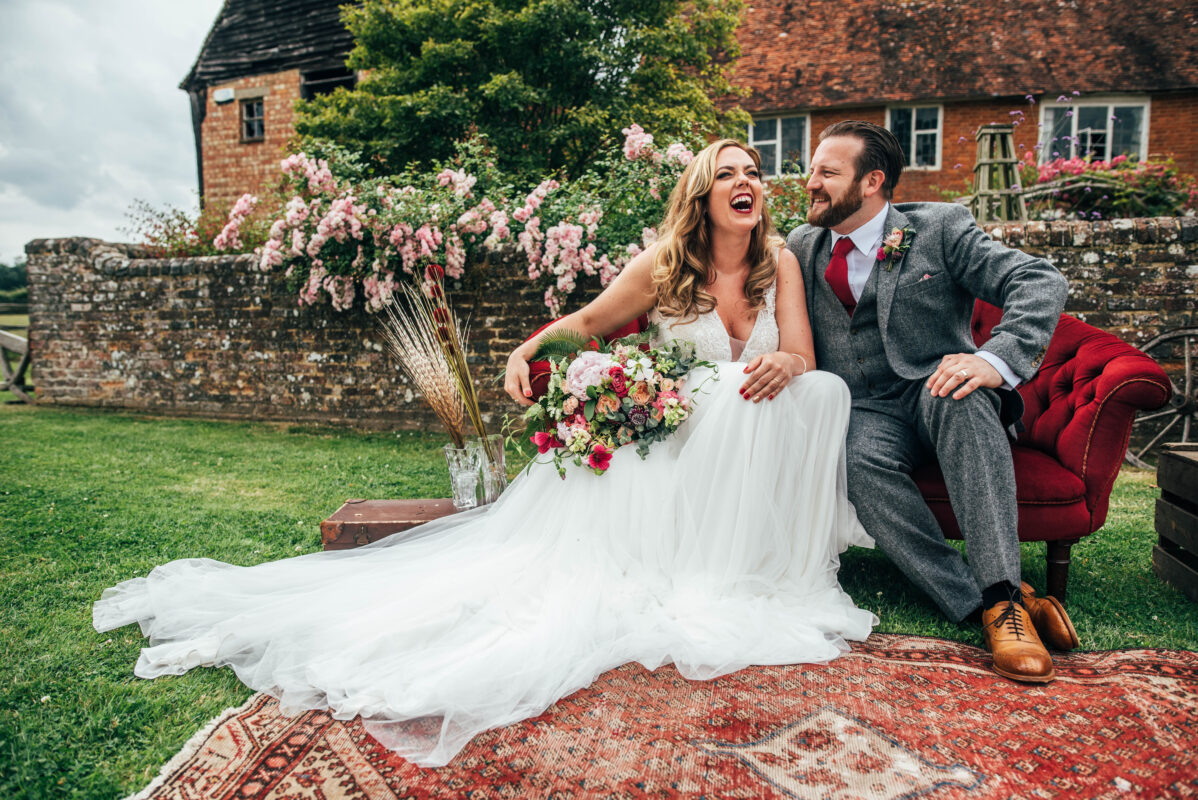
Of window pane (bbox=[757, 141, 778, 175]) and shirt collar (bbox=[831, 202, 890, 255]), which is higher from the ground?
window pane (bbox=[757, 141, 778, 175])

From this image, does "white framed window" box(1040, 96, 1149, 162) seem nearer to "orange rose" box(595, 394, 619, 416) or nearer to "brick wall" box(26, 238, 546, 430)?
"brick wall" box(26, 238, 546, 430)

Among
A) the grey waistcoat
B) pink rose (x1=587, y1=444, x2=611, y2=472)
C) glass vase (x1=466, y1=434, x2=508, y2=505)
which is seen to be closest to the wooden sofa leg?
the grey waistcoat

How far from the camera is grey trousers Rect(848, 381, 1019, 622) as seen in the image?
8.54ft

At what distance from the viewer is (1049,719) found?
2055 mm

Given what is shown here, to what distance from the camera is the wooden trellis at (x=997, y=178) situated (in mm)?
7117

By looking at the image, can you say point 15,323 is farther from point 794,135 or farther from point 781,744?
point 794,135

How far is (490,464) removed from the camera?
11.4ft

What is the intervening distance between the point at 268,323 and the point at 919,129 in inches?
531

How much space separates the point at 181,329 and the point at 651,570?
7956 millimetres

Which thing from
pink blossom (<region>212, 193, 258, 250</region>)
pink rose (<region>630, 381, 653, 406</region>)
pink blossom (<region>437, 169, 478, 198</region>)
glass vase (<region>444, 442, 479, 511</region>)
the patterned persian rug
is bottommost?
the patterned persian rug

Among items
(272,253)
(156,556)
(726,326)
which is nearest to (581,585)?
(726,326)

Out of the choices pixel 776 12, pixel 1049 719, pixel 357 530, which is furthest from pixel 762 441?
pixel 776 12

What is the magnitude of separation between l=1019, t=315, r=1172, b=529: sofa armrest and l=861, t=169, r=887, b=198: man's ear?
1145 millimetres

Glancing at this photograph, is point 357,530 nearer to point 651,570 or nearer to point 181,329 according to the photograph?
point 651,570
